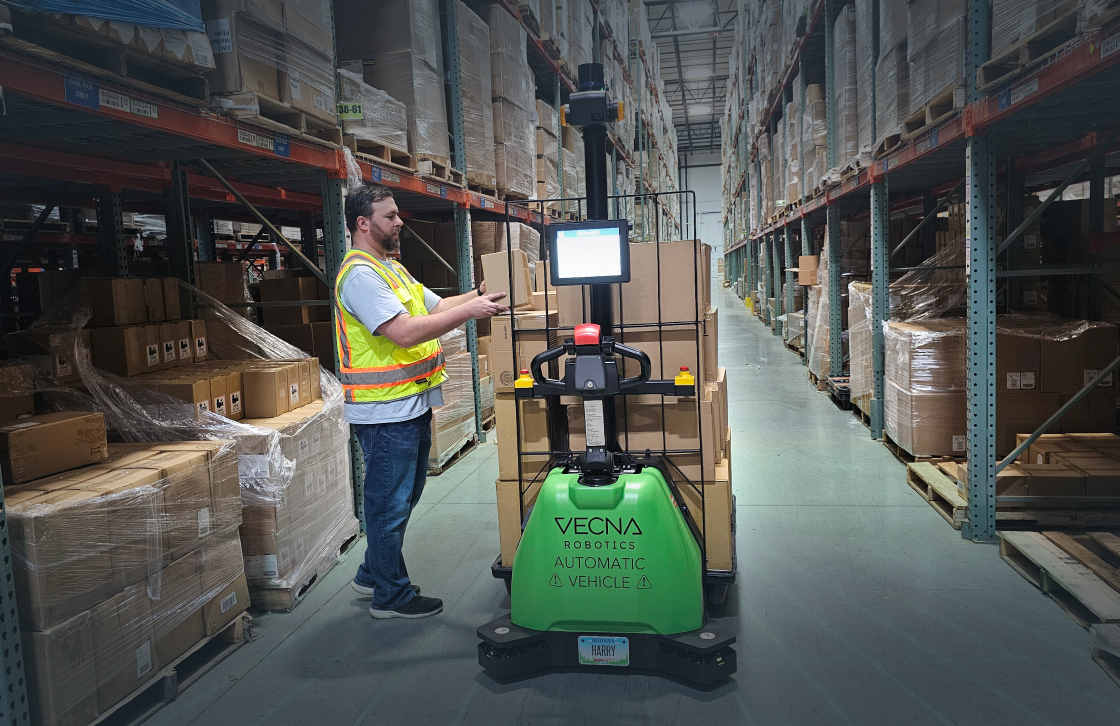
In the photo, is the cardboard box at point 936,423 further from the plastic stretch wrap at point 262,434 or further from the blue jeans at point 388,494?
the plastic stretch wrap at point 262,434

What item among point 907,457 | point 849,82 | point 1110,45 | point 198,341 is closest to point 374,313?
point 198,341

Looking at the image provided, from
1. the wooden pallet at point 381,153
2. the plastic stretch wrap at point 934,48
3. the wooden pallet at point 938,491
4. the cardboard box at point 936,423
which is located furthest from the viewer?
the cardboard box at point 936,423

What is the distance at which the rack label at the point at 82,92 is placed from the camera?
2369 millimetres

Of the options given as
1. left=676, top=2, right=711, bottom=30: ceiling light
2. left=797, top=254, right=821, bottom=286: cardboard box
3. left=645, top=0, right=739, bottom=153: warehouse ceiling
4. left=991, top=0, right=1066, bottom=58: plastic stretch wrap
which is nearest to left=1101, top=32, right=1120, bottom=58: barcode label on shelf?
left=991, top=0, right=1066, bottom=58: plastic stretch wrap

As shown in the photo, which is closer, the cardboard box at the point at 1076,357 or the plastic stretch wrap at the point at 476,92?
the cardboard box at the point at 1076,357

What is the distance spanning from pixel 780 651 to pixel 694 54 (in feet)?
82.2

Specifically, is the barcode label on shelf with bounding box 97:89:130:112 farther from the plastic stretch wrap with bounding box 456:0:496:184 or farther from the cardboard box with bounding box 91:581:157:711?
the plastic stretch wrap with bounding box 456:0:496:184

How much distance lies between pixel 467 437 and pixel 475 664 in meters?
3.57

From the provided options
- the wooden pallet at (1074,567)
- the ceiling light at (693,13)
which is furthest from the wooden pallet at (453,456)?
the ceiling light at (693,13)

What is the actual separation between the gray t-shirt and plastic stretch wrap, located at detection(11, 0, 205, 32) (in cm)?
107

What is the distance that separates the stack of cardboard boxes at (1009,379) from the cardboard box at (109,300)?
4.62 m

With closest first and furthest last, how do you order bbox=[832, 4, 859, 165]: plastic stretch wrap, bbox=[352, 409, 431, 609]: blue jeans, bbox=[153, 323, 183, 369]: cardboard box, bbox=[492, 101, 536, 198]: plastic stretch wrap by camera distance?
1. bbox=[352, 409, 431, 609]: blue jeans
2. bbox=[153, 323, 183, 369]: cardboard box
3. bbox=[832, 4, 859, 165]: plastic stretch wrap
4. bbox=[492, 101, 536, 198]: plastic stretch wrap

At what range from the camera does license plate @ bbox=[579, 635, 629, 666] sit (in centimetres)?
261

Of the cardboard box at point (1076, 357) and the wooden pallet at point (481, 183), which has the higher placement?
the wooden pallet at point (481, 183)
